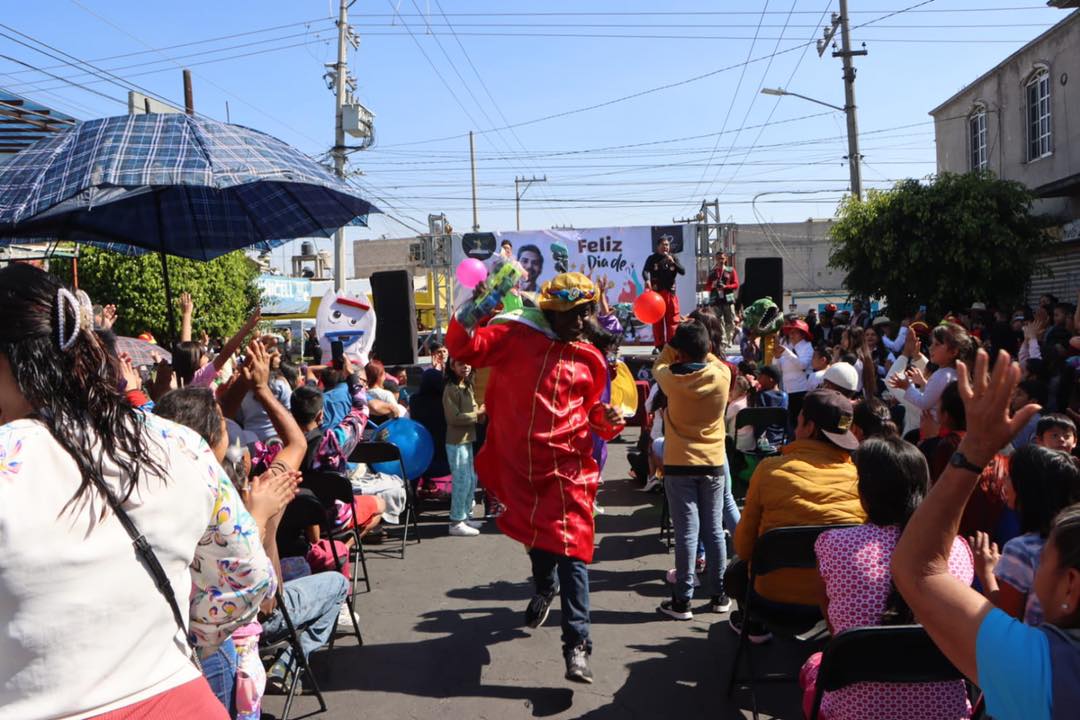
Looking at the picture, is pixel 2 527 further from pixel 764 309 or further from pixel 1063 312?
pixel 1063 312

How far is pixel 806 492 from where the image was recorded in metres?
3.90

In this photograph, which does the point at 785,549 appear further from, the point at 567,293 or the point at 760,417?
the point at 760,417

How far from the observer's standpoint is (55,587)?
1.50 metres

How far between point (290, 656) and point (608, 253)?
13883 mm

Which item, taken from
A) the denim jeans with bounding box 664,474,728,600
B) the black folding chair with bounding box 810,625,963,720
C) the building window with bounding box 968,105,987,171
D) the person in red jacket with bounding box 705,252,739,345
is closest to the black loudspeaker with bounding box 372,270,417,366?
the person in red jacket with bounding box 705,252,739,345

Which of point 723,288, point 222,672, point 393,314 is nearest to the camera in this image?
point 222,672

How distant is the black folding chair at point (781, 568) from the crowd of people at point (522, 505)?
53 millimetres

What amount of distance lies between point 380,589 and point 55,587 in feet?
14.6

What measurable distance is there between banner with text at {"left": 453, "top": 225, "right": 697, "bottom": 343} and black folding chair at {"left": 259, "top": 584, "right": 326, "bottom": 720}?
13025 mm

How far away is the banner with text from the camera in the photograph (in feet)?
55.6

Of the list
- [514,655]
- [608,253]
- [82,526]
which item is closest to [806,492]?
[514,655]

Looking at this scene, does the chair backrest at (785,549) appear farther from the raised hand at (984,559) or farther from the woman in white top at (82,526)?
the woman in white top at (82,526)

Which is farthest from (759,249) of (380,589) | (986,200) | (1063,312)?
(380,589)

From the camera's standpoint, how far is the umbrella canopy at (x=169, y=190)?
148 inches
